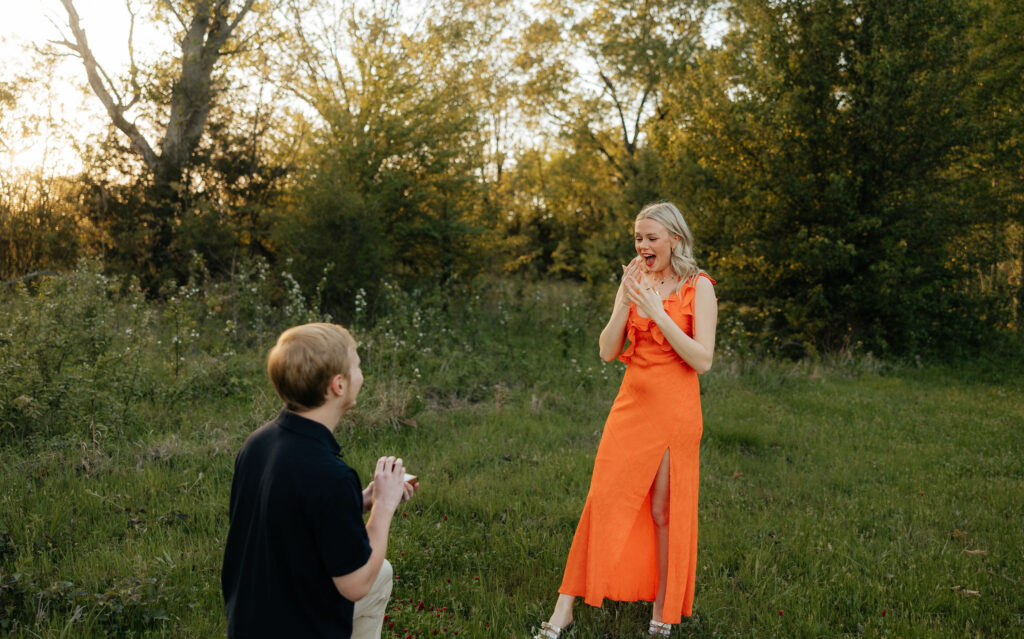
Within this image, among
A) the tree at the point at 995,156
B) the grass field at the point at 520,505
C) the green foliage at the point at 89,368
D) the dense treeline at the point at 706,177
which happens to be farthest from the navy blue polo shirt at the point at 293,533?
the tree at the point at 995,156

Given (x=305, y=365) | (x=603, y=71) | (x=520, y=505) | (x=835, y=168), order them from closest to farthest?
(x=305, y=365) → (x=520, y=505) → (x=835, y=168) → (x=603, y=71)

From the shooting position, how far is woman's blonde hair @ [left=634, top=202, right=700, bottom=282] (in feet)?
12.8

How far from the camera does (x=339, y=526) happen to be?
2.22 metres

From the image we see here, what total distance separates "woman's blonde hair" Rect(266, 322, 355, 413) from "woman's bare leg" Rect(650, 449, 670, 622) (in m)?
2.13

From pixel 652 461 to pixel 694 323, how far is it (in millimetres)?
774

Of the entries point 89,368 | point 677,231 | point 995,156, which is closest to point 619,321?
point 677,231

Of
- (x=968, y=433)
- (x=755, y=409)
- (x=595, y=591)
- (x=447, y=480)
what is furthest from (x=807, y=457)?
(x=595, y=591)

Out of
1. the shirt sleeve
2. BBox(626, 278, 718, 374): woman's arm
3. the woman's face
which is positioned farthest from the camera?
the woman's face

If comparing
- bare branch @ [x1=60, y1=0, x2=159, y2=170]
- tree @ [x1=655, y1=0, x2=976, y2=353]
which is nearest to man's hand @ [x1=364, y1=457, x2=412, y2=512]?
tree @ [x1=655, y1=0, x2=976, y2=353]

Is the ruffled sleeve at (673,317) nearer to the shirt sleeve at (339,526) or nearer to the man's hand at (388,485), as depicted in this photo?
the man's hand at (388,485)

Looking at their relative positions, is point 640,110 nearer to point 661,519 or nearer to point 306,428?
point 661,519

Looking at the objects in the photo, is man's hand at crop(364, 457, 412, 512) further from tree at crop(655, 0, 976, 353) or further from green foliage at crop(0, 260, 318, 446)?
tree at crop(655, 0, 976, 353)

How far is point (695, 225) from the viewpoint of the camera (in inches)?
550

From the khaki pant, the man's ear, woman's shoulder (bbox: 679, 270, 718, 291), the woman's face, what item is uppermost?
the woman's face
